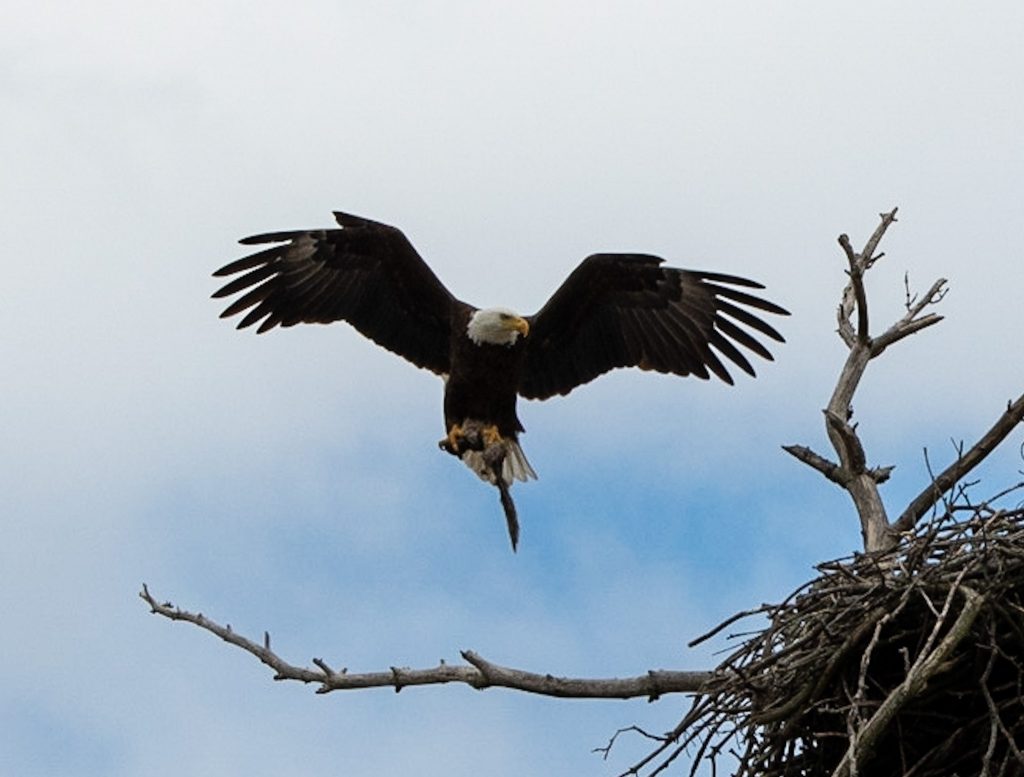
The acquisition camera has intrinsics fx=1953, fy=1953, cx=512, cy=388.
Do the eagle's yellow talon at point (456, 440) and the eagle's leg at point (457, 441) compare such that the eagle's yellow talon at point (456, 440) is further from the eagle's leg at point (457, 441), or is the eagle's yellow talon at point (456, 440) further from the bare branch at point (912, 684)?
the bare branch at point (912, 684)

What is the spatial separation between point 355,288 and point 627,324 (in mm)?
1377

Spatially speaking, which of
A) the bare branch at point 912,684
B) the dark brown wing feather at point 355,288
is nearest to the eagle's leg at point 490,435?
the dark brown wing feather at point 355,288

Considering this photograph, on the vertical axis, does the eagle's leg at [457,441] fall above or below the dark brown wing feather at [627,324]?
below

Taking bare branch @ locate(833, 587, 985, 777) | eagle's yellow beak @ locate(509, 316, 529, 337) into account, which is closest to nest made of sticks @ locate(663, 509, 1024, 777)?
bare branch @ locate(833, 587, 985, 777)

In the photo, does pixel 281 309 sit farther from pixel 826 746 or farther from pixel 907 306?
pixel 826 746

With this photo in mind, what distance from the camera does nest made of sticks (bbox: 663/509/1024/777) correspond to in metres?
5.50

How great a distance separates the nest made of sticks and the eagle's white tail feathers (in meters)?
3.61

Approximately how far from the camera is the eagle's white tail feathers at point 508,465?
9492mm

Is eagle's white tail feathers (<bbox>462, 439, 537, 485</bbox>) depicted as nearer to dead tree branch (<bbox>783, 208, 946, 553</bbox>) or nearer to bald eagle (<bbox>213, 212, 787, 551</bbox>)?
bald eagle (<bbox>213, 212, 787, 551</bbox>)

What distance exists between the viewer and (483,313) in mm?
9422

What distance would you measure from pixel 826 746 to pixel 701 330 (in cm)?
397

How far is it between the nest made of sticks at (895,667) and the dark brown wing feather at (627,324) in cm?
370

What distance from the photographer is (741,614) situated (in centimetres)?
595

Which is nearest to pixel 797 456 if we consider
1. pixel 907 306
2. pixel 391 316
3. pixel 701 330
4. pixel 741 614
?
pixel 907 306
